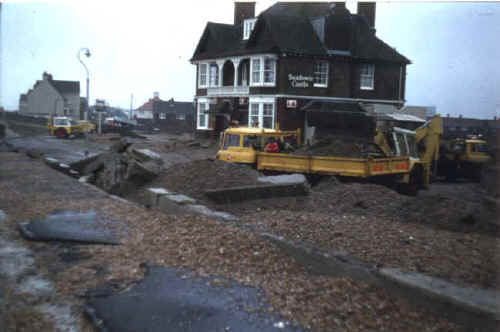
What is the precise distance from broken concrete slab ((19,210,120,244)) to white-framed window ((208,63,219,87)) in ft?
110

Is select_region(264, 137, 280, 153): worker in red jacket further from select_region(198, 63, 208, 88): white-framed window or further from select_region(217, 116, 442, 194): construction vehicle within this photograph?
select_region(198, 63, 208, 88): white-framed window

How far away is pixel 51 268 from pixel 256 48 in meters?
31.3

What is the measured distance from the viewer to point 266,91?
116ft

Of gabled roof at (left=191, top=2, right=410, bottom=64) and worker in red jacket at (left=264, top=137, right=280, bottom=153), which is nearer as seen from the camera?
worker in red jacket at (left=264, top=137, right=280, bottom=153)

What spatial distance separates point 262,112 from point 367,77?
8.82m

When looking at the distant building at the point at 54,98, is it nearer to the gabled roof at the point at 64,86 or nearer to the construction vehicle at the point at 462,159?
the gabled roof at the point at 64,86

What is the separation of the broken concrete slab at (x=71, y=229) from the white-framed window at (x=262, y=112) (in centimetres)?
2626

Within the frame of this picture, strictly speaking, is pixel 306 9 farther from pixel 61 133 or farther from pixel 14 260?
pixel 14 260

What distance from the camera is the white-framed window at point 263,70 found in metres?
34.9

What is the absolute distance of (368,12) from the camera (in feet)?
132

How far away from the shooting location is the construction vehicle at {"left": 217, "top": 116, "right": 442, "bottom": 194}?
50.2ft

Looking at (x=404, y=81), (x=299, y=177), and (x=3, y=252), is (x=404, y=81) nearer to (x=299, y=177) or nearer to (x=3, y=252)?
(x=299, y=177)

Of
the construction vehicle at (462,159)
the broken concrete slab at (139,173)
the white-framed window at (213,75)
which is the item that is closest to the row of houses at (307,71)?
the white-framed window at (213,75)

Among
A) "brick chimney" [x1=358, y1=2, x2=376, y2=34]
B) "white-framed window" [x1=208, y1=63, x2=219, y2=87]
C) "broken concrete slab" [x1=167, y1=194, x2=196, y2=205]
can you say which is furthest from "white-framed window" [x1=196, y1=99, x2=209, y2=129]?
"broken concrete slab" [x1=167, y1=194, x2=196, y2=205]
